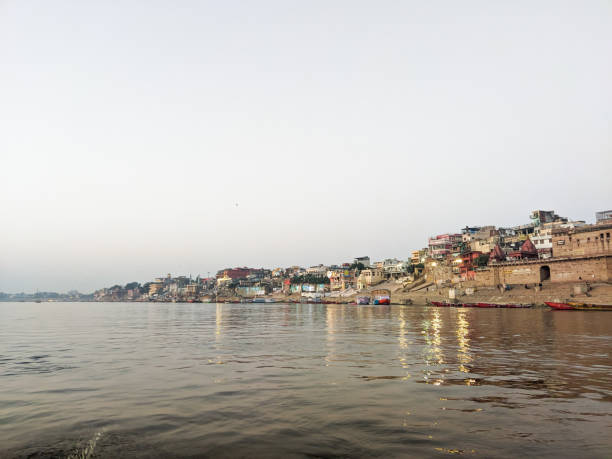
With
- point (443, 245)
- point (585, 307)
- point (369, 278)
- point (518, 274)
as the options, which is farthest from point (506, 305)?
point (369, 278)

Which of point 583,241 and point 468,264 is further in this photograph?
point 468,264

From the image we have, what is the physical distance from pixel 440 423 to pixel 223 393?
21.5 feet

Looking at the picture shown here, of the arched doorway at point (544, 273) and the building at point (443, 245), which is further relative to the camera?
the building at point (443, 245)

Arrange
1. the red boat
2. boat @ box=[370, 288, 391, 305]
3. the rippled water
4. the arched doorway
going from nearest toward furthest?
the rippled water, the red boat, the arched doorway, boat @ box=[370, 288, 391, 305]

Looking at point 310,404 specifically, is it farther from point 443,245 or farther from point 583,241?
point 443,245

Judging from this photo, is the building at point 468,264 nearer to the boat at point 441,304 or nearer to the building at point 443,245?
the boat at point 441,304

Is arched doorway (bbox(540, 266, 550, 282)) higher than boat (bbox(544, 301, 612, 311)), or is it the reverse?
arched doorway (bbox(540, 266, 550, 282))

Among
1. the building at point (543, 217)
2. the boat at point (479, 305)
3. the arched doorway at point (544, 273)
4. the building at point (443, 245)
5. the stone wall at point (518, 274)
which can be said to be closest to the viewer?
the boat at point (479, 305)

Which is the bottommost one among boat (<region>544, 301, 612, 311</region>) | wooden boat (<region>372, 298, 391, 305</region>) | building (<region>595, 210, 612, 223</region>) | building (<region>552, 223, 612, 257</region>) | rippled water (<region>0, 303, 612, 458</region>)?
wooden boat (<region>372, 298, 391, 305</region>)

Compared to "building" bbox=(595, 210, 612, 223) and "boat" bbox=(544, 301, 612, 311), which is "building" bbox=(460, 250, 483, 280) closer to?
"building" bbox=(595, 210, 612, 223)

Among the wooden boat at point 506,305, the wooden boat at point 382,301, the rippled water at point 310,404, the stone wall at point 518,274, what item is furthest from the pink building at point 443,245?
the rippled water at point 310,404

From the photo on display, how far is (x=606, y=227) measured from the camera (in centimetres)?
7938

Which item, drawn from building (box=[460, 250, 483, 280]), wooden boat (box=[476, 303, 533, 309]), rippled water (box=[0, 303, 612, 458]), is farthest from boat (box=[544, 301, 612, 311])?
rippled water (box=[0, 303, 612, 458])

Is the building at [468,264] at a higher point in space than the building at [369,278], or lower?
higher
